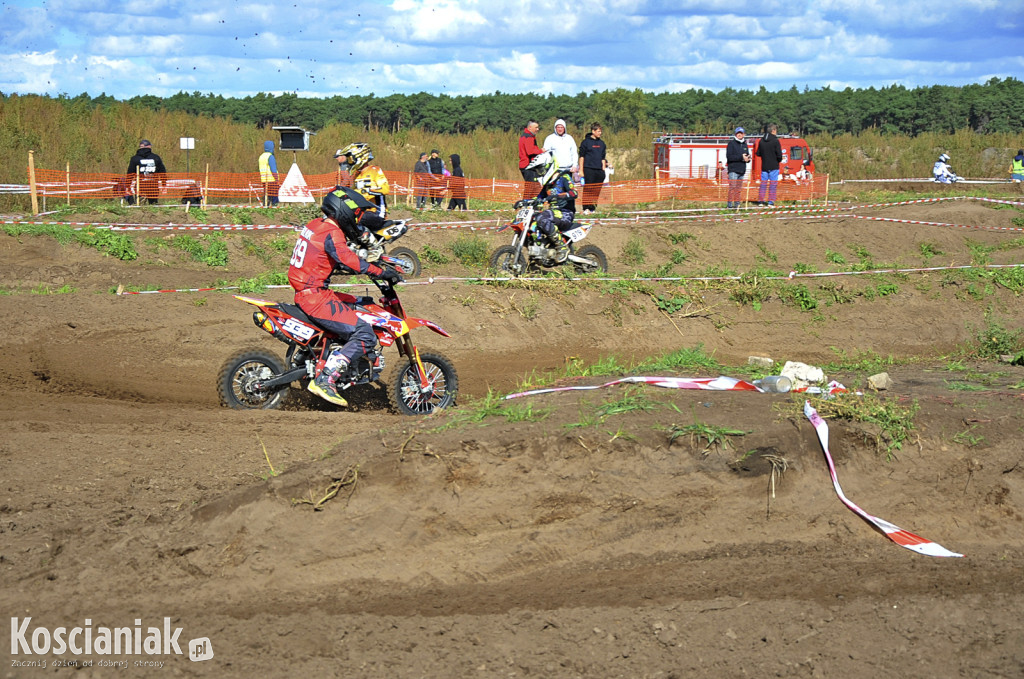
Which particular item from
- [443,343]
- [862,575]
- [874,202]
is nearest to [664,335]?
[443,343]

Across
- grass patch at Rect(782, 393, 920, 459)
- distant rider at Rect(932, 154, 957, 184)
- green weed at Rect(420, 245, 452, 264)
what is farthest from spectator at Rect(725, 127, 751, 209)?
grass patch at Rect(782, 393, 920, 459)

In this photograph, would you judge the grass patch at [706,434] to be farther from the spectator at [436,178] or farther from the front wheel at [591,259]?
the spectator at [436,178]

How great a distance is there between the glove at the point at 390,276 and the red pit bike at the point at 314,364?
116mm

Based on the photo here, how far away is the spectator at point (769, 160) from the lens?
19875mm

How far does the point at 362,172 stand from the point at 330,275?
15.5ft

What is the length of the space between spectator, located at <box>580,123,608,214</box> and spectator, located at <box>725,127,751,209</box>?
10.2 ft

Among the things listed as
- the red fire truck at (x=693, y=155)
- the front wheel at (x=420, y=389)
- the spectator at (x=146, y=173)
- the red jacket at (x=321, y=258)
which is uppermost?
the red fire truck at (x=693, y=155)

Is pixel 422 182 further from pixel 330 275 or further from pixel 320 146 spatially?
pixel 330 275

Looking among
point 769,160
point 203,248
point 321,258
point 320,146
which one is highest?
point 320,146

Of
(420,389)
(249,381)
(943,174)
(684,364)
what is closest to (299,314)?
(249,381)

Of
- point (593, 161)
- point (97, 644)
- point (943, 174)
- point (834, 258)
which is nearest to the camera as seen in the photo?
point (97, 644)

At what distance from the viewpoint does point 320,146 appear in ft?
90.3

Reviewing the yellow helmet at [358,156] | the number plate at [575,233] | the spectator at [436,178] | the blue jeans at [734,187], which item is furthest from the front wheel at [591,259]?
the spectator at [436,178]

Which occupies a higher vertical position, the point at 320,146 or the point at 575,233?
the point at 320,146
